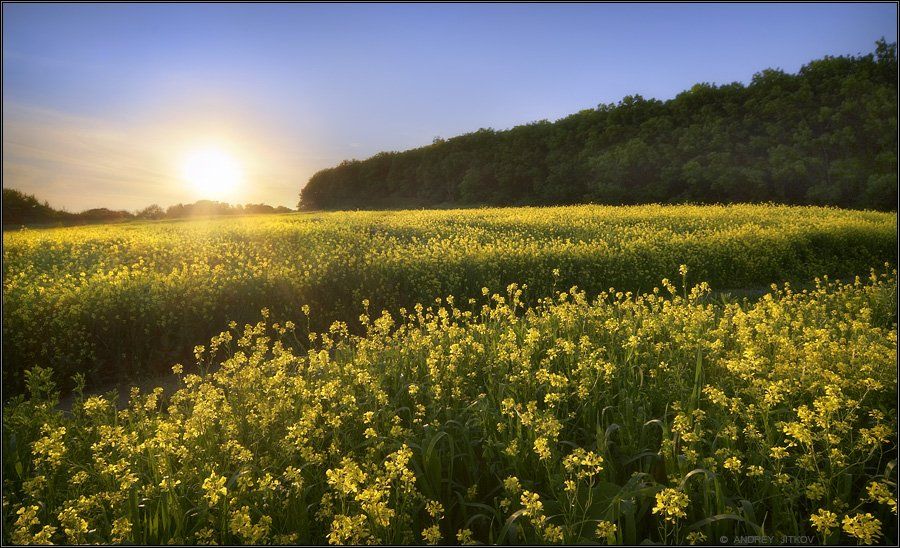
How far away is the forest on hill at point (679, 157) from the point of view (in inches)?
867

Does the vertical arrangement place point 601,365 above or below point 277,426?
above

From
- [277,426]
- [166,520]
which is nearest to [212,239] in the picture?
[277,426]

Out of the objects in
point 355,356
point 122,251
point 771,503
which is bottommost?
point 771,503

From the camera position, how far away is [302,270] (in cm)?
1012

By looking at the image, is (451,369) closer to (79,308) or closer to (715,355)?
(715,355)

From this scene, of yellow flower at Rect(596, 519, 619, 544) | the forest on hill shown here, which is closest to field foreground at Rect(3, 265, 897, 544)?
yellow flower at Rect(596, 519, 619, 544)

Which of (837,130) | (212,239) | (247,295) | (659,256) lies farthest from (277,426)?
(837,130)

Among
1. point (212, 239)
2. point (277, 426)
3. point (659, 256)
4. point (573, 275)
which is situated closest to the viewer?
point (277, 426)

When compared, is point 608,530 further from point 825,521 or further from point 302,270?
point 302,270

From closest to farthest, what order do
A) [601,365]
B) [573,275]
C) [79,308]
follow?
[601,365] → [79,308] → [573,275]

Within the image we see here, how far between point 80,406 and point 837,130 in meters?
27.0

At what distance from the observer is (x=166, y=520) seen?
283cm

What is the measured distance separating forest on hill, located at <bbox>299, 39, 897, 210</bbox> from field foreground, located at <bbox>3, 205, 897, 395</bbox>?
4545 millimetres

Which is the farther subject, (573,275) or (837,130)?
(837,130)
